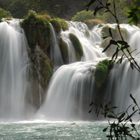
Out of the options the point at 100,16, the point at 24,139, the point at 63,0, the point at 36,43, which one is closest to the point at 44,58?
the point at 36,43

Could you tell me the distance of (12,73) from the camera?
99.6ft

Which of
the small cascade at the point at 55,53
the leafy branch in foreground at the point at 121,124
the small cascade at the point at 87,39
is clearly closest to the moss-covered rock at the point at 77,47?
the small cascade at the point at 87,39

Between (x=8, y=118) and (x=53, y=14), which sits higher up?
(x=53, y=14)

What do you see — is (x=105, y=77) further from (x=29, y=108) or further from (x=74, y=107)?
(x=29, y=108)

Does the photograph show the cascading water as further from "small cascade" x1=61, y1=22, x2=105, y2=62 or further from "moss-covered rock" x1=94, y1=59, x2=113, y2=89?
"small cascade" x1=61, y1=22, x2=105, y2=62

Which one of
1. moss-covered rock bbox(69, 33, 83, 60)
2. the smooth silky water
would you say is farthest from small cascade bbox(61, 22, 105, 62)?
the smooth silky water

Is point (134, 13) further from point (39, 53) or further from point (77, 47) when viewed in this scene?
point (77, 47)

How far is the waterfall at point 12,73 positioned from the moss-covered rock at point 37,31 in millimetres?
574

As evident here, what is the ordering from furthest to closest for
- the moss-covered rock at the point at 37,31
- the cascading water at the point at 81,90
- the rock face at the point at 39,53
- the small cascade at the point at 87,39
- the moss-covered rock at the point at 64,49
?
1. the small cascade at the point at 87,39
2. the moss-covered rock at the point at 64,49
3. the moss-covered rock at the point at 37,31
4. the rock face at the point at 39,53
5. the cascading water at the point at 81,90

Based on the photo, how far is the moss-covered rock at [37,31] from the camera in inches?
1215

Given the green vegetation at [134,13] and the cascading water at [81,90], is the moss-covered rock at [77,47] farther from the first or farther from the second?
the green vegetation at [134,13]

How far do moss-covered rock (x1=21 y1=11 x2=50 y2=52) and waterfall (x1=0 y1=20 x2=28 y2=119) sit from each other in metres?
0.57

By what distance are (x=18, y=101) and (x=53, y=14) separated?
2090 cm

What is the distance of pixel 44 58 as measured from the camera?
30.1 metres
